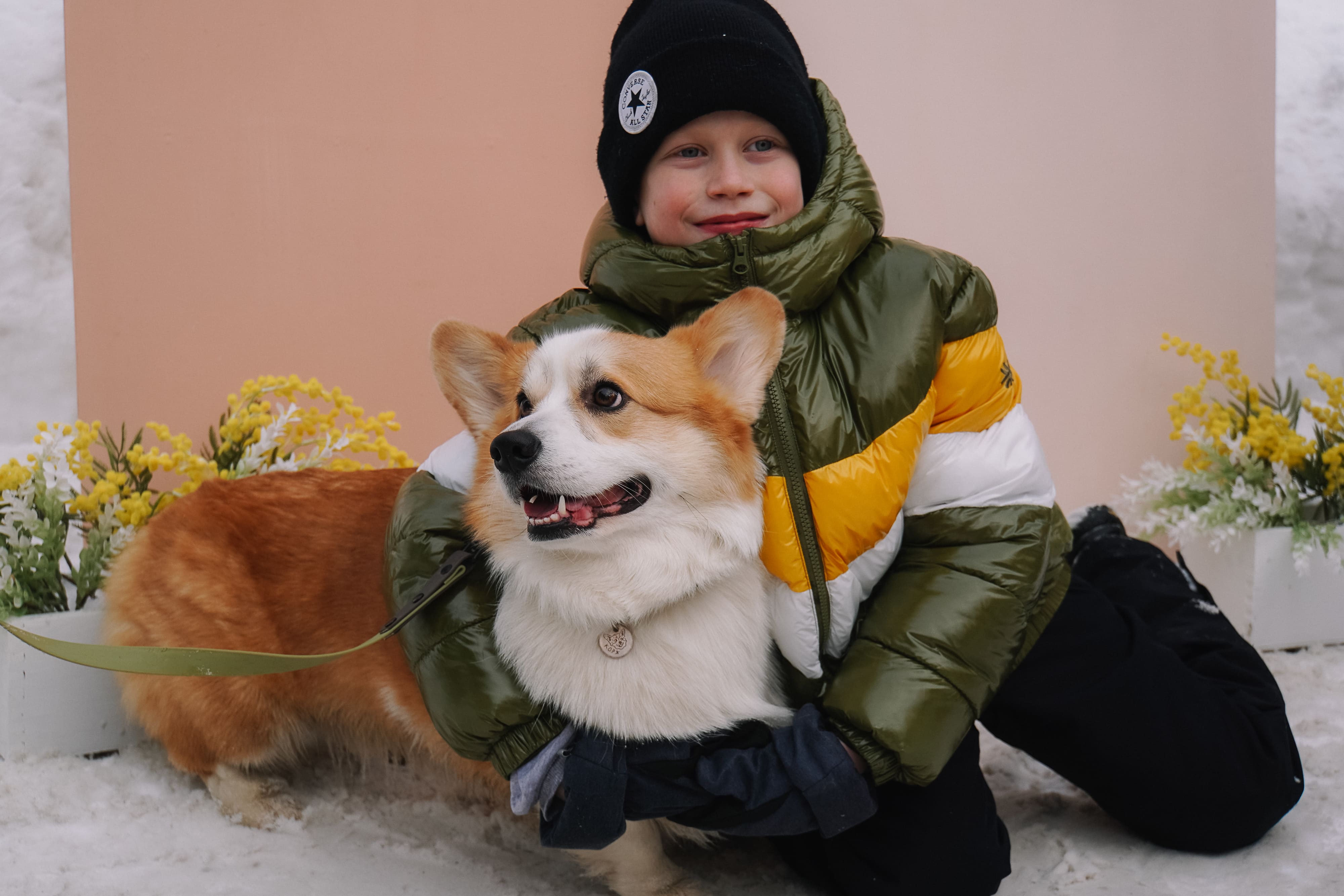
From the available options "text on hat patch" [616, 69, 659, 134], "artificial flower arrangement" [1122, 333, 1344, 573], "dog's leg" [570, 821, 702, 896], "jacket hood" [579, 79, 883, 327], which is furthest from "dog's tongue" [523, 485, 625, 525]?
"artificial flower arrangement" [1122, 333, 1344, 573]

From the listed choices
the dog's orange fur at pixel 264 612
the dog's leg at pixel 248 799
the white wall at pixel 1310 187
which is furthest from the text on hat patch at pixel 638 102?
the white wall at pixel 1310 187

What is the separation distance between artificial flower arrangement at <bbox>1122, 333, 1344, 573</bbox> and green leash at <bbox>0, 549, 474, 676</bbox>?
1.81 metres

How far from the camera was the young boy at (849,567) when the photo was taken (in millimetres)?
1238

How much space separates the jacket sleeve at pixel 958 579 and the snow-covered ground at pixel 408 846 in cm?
34

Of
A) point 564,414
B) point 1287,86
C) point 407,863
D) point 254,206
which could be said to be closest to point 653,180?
point 564,414

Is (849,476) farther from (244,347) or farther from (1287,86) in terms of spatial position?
(1287,86)

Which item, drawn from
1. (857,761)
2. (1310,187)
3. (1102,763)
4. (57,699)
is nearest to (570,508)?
(857,761)

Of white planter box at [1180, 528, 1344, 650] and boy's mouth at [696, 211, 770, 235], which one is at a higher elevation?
boy's mouth at [696, 211, 770, 235]

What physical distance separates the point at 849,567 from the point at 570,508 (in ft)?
1.25

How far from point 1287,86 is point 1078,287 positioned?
1.06m

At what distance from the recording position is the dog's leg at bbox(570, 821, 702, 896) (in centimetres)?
134

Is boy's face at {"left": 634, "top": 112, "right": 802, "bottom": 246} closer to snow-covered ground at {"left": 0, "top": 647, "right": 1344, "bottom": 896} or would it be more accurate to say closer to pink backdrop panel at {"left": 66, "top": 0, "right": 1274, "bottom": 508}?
snow-covered ground at {"left": 0, "top": 647, "right": 1344, "bottom": 896}

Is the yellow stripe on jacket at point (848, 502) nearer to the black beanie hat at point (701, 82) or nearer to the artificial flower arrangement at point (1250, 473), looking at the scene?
the black beanie hat at point (701, 82)

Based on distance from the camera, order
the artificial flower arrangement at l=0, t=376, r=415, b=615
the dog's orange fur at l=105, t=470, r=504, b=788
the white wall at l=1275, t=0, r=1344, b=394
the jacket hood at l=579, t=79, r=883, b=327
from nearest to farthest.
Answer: the jacket hood at l=579, t=79, r=883, b=327
the dog's orange fur at l=105, t=470, r=504, b=788
the artificial flower arrangement at l=0, t=376, r=415, b=615
the white wall at l=1275, t=0, r=1344, b=394
